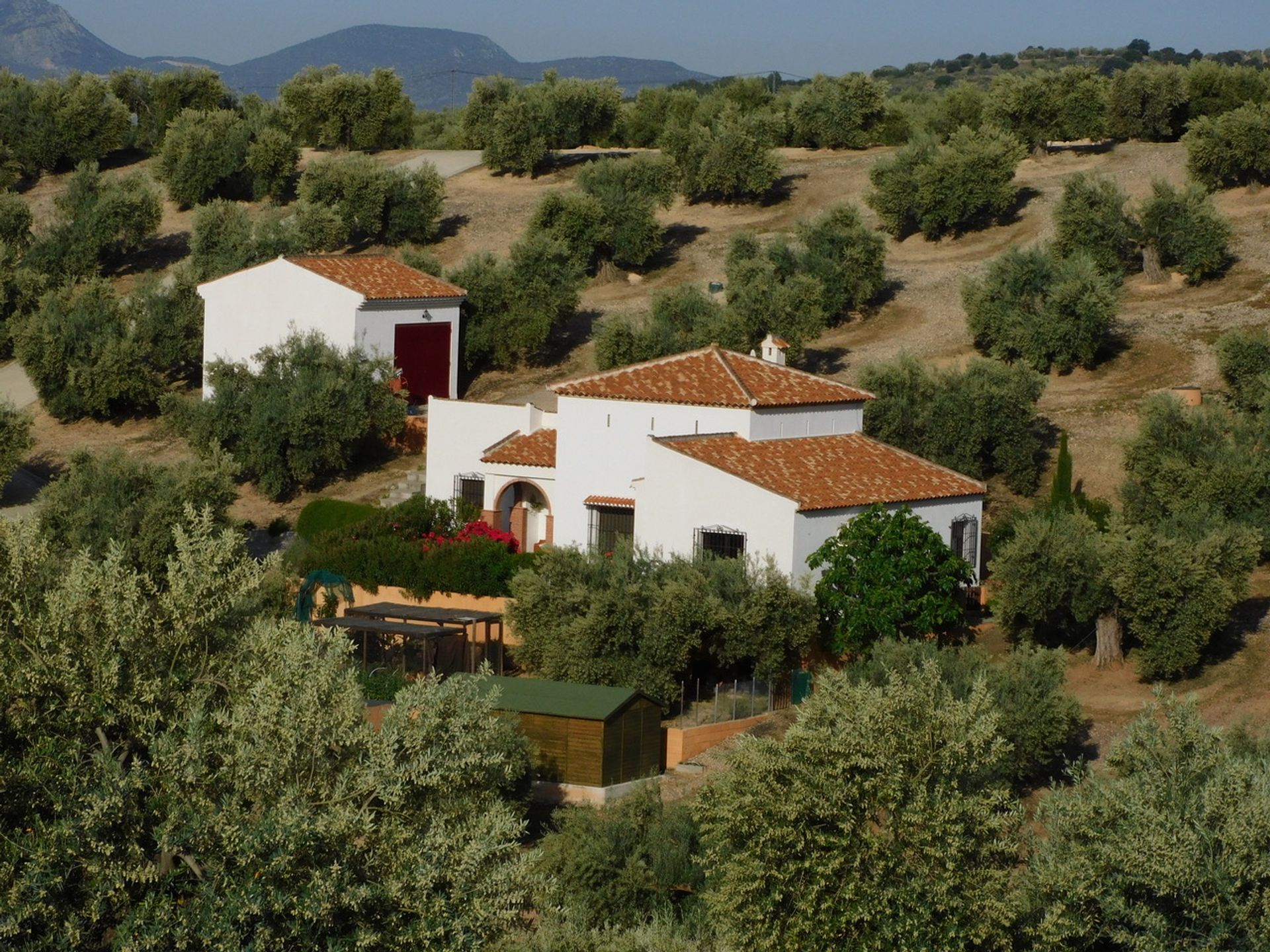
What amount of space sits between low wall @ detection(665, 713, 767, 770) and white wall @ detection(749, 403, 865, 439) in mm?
7174

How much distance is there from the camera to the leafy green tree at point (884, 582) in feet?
93.6

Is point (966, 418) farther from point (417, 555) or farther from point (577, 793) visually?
point (577, 793)

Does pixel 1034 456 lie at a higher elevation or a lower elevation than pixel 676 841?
higher

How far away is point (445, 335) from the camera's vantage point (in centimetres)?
4484

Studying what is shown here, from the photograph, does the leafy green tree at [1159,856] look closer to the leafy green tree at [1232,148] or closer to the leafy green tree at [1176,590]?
the leafy green tree at [1176,590]

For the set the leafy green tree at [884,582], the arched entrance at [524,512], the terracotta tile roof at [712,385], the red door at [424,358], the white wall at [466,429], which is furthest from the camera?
the red door at [424,358]

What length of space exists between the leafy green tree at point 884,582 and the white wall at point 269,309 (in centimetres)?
1674

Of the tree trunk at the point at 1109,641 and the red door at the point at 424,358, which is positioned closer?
the tree trunk at the point at 1109,641

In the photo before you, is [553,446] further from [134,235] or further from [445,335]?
[134,235]

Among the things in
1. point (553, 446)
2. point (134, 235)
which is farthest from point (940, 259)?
point (134, 235)

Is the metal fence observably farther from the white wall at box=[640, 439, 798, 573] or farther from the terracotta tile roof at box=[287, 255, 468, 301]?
the terracotta tile roof at box=[287, 255, 468, 301]

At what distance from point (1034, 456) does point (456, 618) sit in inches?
558

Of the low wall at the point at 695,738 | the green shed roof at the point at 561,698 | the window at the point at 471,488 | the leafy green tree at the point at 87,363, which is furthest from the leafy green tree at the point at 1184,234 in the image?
the green shed roof at the point at 561,698

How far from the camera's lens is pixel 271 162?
204ft
